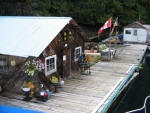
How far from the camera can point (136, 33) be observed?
33.7m

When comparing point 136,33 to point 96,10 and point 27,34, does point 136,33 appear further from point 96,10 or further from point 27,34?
point 27,34

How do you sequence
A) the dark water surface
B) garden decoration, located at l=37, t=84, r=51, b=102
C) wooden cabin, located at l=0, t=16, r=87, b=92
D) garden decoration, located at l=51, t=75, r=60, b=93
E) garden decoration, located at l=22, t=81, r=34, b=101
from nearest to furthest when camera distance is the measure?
garden decoration, located at l=22, t=81, r=34, b=101 → garden decoration, located at l=37, t=84, r=51, b=102 → wooden cabin, located at l=0, t=16, r=87, b=92 → garden decoration, located at l=51, t=75, r=60, b=93 → the dark water surface

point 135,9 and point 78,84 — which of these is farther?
point 135,9

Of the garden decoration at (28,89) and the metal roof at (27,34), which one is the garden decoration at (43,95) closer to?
the garden decoration at (28,89)

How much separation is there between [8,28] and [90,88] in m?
6.39

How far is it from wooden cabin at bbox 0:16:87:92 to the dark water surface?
3.78m

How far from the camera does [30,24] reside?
15.8 meters

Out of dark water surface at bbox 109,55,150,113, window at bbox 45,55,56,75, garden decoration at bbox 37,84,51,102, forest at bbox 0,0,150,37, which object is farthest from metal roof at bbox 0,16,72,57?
forest at bbox 0,0,150,37

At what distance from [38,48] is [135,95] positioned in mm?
8103

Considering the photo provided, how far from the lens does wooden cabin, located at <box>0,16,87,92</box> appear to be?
13156 mm

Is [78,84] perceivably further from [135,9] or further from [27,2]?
[135,9]

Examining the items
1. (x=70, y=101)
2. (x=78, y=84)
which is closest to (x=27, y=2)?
(x=78, y=84)

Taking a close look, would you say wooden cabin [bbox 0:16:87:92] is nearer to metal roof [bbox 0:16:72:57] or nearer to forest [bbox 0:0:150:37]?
metal roof [bbox 0:16:72:57]

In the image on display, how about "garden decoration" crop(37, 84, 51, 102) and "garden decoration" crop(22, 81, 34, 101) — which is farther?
"garden decoration" crop(37, 84, 51, 102)
